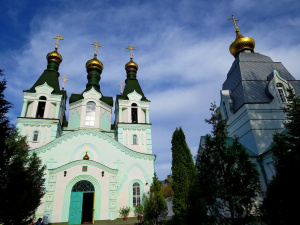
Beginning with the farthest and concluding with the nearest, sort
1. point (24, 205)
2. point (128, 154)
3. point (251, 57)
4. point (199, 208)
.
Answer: point (251, 57), point (128, 154), point (24, 205), point (199, 208)

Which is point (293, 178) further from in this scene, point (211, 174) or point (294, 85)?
point (294, 85)

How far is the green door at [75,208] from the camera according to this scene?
48.1ft

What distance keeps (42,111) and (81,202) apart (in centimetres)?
1272

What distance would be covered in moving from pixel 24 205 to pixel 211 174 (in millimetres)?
8059

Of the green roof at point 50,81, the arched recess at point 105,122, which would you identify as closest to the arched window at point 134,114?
the arched recess at point 105,122

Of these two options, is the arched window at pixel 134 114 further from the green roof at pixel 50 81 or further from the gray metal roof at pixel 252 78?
the gray metal roof at pixel 252 78

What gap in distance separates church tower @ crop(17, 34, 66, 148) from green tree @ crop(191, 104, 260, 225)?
55.3 feet

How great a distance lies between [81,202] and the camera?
1527cm

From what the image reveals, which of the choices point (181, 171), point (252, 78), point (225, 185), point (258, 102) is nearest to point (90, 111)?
point (181, 171)

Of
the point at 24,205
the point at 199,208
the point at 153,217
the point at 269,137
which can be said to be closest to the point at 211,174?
the point at 199,208

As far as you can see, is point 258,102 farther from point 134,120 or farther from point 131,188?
point 131,188

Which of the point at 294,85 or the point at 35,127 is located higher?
the point at 294,85

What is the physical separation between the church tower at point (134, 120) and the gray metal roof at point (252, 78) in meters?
9.66

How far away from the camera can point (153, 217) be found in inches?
474
